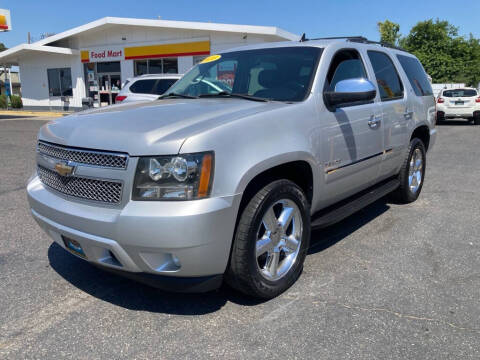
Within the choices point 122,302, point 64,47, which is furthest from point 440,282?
point 64,47

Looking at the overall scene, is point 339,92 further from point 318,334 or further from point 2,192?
point 2,192

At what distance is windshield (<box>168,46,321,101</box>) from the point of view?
3541 millimetres

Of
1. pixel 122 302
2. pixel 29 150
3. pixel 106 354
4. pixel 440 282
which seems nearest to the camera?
pixel 106 354

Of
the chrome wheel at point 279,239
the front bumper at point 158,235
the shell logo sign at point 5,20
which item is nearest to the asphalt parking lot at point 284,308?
the chrome wheel at point 279,239

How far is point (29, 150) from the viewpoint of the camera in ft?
34.4

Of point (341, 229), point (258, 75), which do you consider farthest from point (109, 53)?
point (341, 229)

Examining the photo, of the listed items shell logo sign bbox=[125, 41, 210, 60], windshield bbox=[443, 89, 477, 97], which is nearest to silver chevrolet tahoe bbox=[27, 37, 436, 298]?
windshield bbox=[443, 89, 477, 97]

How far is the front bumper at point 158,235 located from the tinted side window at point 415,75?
3.70m

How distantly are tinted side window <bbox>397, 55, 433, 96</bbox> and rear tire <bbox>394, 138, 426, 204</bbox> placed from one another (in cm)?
68

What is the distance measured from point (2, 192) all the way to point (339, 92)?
5133 millimetres

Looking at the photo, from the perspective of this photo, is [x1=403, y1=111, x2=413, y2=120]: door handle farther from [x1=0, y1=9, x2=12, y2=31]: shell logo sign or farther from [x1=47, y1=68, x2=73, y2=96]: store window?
[x1=47, y1=68, x2=73, y2=96]: store window

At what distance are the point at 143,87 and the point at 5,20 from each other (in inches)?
714

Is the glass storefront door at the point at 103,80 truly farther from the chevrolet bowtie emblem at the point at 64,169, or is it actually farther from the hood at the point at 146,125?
the chevrolet bowtie emblem at the point at 64,169

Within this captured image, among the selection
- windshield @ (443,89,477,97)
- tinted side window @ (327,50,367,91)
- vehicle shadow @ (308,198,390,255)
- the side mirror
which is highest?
tinted side window @ (327,50,367,91)
